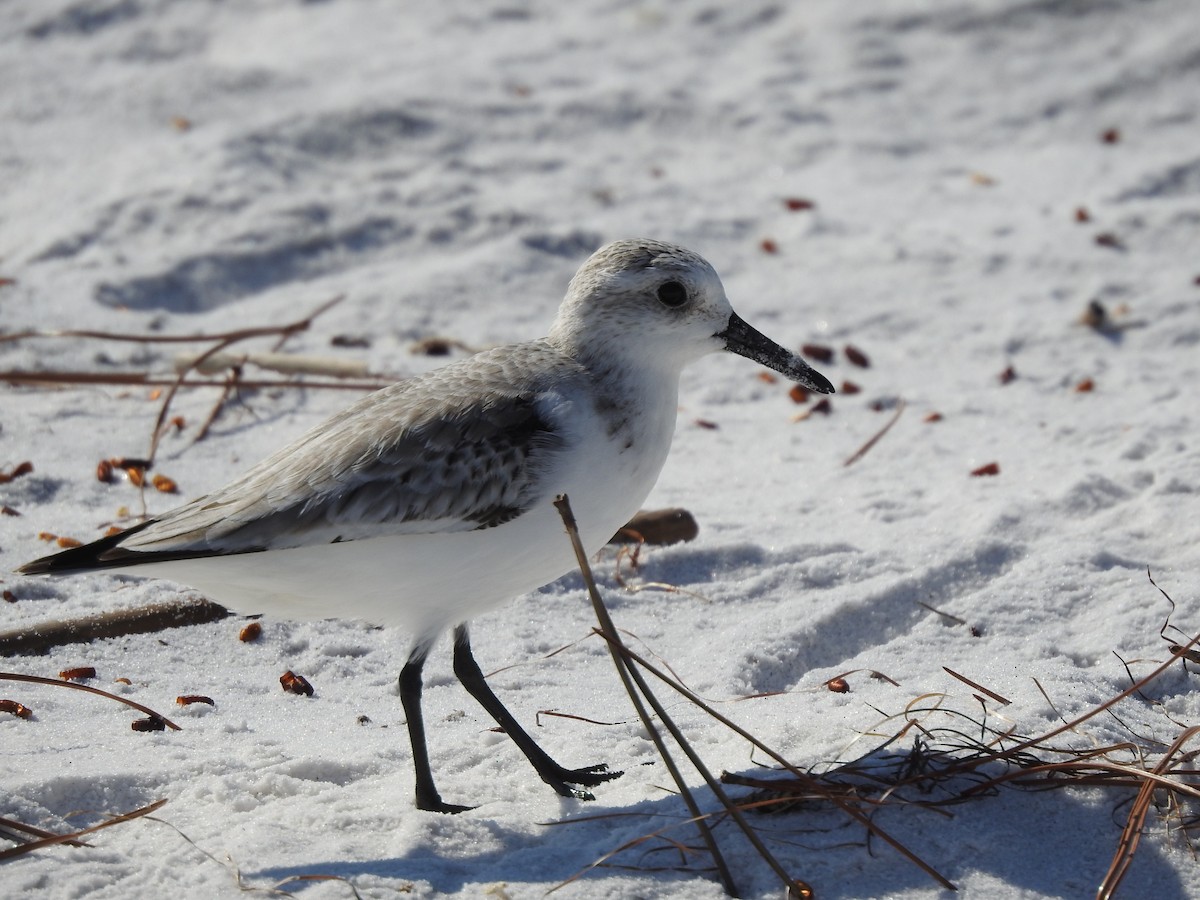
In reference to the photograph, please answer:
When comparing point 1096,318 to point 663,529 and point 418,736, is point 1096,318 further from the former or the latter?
point 418,736

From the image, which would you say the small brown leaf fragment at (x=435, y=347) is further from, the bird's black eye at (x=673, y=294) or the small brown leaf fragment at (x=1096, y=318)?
the small brown leaf fragment at (x=1096, y=318)

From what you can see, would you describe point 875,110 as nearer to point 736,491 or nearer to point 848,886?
point 736,491

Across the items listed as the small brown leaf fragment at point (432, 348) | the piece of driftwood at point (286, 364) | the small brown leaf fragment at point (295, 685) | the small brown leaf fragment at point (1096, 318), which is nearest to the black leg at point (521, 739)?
the small brown leaf fragment at point (295, 685)

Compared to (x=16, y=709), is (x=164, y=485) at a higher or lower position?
higher

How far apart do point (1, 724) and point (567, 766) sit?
4.81 feet

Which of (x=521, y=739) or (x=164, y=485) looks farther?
(x=164, y=485)

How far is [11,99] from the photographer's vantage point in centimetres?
790

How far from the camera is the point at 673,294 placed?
152 inches

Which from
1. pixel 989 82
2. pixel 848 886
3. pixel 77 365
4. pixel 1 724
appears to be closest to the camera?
pixel 848 886

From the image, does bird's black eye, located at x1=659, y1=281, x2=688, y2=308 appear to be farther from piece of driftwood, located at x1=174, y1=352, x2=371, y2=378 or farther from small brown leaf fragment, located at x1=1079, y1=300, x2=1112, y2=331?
small brown leaf fragment, located at x1=1079, y1=300, x2=1112, y2=331

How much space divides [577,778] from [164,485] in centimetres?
221

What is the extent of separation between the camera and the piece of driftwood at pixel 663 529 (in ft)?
15.7

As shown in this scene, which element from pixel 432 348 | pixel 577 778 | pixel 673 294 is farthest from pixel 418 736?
pixel 432 348

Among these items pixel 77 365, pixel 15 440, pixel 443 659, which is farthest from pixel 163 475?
pixel 443 659
